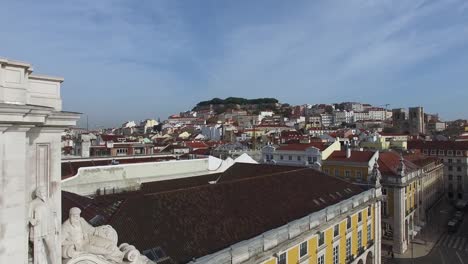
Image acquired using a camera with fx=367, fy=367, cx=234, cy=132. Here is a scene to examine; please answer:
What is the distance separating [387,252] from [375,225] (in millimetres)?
9525

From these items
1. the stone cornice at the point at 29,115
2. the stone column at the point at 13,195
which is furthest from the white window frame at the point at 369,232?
the stone column at the point at 13,195

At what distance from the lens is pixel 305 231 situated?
A: 69.8ft

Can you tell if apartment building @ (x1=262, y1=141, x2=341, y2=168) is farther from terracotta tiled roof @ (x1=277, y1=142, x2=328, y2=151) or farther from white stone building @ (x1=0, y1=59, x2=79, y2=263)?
white stone building @ (x1=0, y1=59, x2=79, y2=263)

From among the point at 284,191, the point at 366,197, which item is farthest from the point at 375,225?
the point at 284,191

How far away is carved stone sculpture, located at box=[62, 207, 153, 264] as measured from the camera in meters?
6.89

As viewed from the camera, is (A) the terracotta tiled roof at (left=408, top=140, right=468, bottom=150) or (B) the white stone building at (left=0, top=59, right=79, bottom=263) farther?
(A) the terracotta tiled roof at (left=408, top=140, right=468, bottom=150)

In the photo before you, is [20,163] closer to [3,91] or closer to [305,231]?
[3,91]

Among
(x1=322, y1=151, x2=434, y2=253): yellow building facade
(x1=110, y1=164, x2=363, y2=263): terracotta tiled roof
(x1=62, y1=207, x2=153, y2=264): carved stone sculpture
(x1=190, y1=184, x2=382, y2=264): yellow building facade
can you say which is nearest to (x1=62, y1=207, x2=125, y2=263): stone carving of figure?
(x1=62, y1=207, x2=153, y2=264): carved stone sculpture

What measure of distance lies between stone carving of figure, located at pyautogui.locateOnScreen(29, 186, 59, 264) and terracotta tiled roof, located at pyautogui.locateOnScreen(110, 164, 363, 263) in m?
8.67

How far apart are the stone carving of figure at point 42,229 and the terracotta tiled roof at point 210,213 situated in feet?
28.5

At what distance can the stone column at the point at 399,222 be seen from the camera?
3997 cm

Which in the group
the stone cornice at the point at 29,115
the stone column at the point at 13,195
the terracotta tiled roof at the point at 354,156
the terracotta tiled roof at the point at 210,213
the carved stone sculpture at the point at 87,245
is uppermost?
the stone cornice at the point at 29,115

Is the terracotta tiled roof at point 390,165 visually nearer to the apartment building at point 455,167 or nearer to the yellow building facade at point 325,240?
the yellow building facade at point 325,240

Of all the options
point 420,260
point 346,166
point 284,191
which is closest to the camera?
point 284,191
